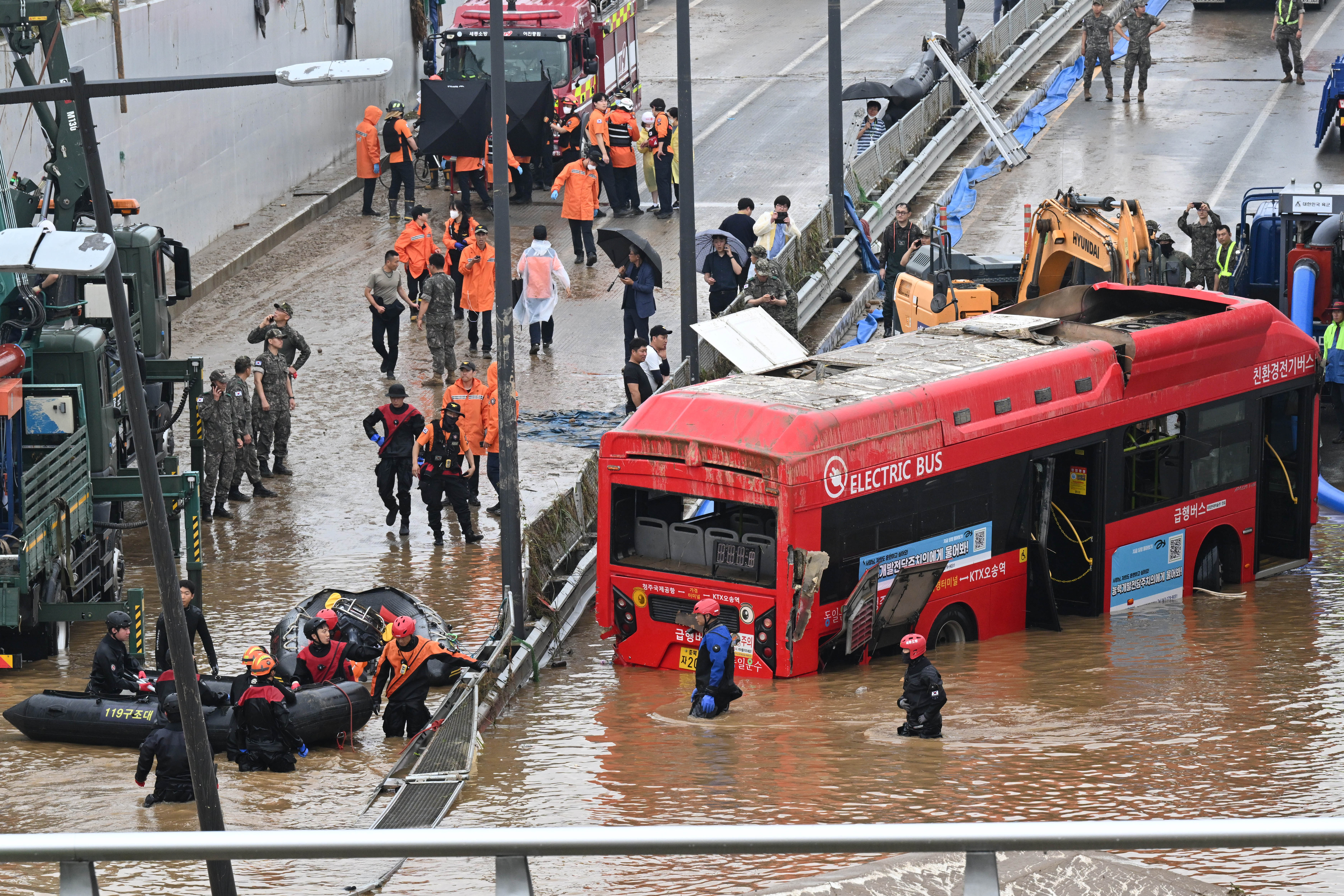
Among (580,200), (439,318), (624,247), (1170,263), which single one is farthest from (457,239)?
(1170,263)

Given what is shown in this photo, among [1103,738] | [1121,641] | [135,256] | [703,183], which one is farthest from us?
[703,183]

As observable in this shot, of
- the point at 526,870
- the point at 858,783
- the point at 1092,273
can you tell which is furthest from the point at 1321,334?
the point at 526,870

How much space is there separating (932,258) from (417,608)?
11.2 metres

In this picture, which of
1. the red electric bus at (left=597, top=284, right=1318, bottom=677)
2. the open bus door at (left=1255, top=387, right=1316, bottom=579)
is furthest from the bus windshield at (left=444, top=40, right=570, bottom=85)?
the open bus door at (left=1255, top=387, right=1316, bottom=579)

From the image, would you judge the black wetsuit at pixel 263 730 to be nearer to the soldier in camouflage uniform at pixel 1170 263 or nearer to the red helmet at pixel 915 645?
the red helmet at pixel 915 645

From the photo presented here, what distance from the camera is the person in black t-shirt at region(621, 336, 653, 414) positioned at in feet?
69.9

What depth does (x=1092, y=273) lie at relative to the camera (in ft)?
79.1

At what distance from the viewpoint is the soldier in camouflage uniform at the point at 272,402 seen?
21156mm

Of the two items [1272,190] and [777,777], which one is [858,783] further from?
[1272,190]

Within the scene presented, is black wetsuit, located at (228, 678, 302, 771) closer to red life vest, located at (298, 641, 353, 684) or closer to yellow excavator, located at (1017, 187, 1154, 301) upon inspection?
red life vest, located at (298, 641, 353, 684)

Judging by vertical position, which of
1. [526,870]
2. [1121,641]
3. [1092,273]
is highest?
[526,870]

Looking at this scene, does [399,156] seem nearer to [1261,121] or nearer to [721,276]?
[721,276]

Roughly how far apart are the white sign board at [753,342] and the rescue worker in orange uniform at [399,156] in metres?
15.1

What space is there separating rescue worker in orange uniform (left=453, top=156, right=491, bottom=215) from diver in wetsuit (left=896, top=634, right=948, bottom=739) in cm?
1891
